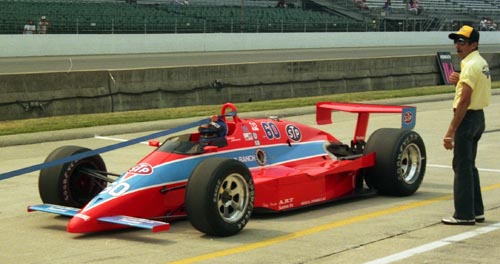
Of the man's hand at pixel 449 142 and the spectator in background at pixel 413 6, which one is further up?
the spectator in background at pixel 413 6

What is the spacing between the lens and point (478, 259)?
6.87 meters

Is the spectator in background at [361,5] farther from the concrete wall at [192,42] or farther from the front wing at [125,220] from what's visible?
the front wing at [125,220]

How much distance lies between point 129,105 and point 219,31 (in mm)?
27568

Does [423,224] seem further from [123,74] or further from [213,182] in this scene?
[123,74]

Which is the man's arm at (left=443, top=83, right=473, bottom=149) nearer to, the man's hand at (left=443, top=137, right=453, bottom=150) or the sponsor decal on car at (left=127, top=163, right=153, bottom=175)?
the man's hand at (left=443, top=137, right=453, bottom=150)

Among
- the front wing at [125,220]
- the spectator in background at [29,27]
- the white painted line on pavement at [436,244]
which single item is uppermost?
the spectator in background at [29,27]

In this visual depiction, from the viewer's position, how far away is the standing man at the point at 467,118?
8.00m

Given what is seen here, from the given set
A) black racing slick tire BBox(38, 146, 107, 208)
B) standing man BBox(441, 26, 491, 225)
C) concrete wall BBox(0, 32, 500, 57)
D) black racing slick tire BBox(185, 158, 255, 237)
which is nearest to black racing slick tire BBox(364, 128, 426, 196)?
standing man BBox(441, 26, 491, 225)

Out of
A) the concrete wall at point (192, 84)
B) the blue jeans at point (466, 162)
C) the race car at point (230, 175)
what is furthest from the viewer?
the concrete wall at point (192, 84)

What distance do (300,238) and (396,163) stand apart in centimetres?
218

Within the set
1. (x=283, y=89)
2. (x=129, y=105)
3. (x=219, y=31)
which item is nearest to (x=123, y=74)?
(x=129, y=105)

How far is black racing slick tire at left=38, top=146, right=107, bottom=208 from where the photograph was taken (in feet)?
27.9

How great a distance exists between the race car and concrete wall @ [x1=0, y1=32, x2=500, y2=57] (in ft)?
93.6

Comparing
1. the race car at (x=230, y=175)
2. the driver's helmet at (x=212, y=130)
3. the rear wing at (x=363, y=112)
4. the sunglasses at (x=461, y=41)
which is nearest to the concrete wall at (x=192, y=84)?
the rear wing at (x=363, y=112)
